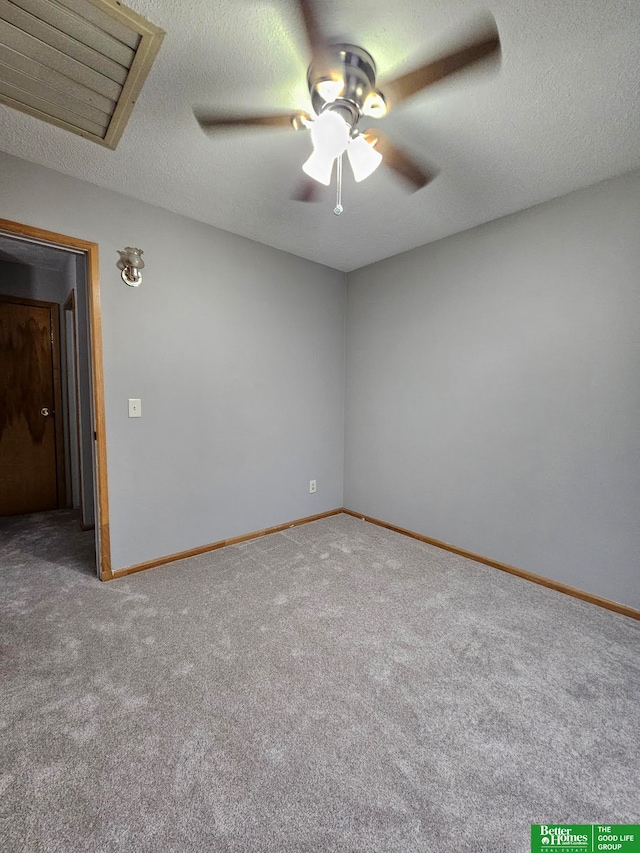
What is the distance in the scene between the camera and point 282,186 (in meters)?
2.08

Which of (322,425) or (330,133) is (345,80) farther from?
(322,425)

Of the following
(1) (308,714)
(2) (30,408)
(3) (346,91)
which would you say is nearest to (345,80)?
(3) (346,91)

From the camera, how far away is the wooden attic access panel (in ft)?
3.71

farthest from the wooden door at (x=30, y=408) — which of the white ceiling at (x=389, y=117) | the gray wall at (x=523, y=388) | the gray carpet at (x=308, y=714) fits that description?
the gray wall at (x=523, y=388)

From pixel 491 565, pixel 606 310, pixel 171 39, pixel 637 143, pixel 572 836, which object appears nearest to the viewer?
pixel 572 836

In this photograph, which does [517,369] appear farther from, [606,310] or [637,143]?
[637,143]

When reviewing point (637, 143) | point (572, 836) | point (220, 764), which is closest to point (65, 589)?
point (220, 764)

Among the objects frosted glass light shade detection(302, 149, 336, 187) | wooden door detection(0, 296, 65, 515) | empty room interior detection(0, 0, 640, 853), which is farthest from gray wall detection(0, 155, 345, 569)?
wooden door detection(0, 296, 65, 515)

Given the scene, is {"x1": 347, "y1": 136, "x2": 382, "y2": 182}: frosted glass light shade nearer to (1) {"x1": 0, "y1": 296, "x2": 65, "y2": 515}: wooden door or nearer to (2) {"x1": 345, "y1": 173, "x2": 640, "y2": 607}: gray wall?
(2) {"x1": 345, "y1": 173, "x2": 640, "y2": 607}: gray wall

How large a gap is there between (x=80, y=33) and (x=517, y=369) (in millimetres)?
2630

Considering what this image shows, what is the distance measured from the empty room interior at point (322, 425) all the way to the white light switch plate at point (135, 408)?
46 mm

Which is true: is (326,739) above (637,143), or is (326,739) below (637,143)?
below

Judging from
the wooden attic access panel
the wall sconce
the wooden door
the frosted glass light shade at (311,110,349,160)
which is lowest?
the wooden door

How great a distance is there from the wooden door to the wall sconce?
2099mm
